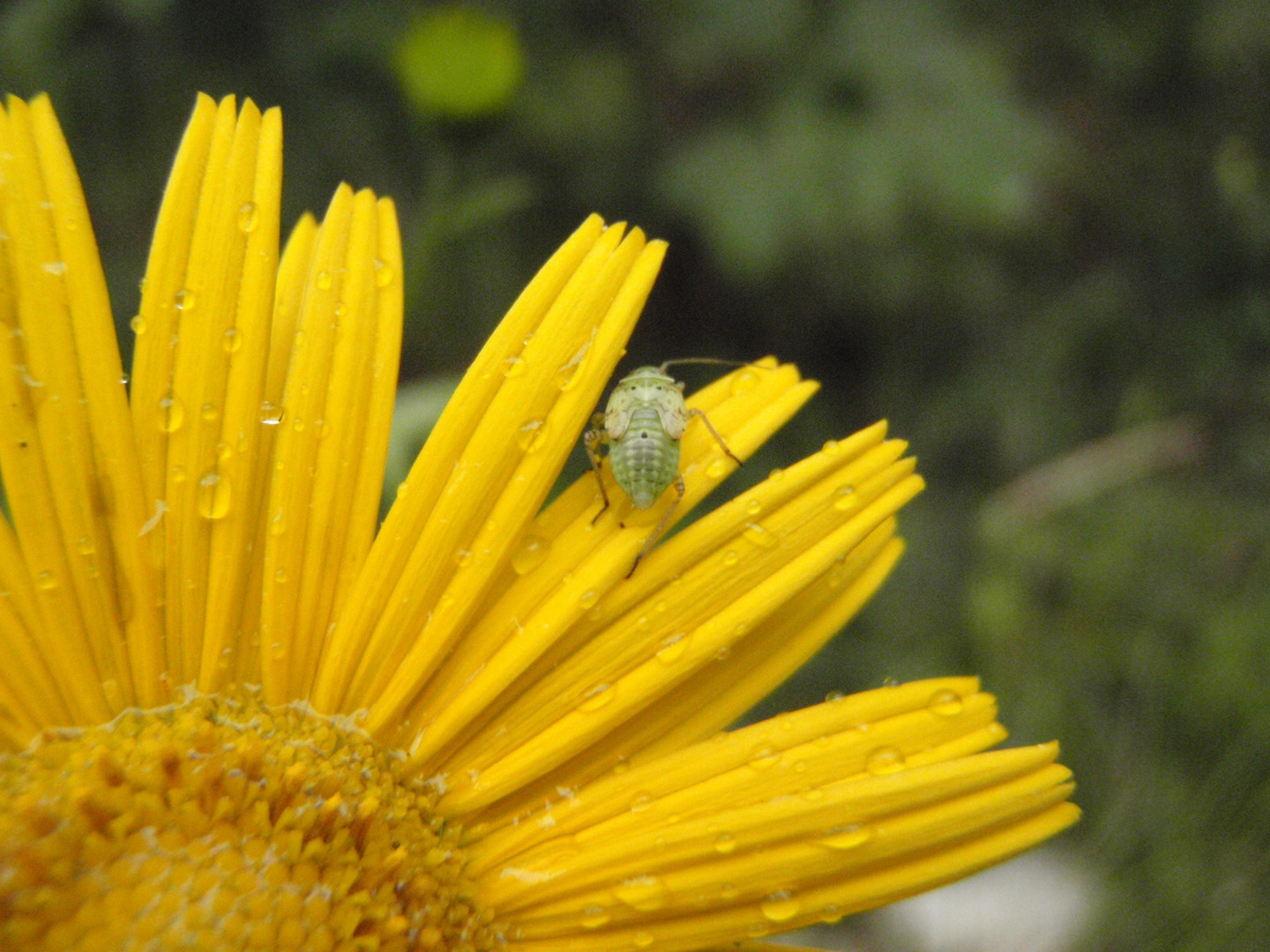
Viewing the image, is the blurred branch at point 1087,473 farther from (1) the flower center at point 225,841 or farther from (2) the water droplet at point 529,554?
(1) the flower center at point 225,841

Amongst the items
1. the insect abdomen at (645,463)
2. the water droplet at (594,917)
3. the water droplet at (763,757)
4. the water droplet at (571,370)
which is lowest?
the water droplet at (594,917)

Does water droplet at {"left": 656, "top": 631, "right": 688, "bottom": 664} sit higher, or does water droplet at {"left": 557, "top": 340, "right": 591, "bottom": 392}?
water droplet at {"left": 557, "top": 340, "right": 591, "bottom": 392}

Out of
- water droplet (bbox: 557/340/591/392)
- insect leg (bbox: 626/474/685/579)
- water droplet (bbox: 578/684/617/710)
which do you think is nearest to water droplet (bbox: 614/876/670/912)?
water droplet (bbox: 578/684/617/710)

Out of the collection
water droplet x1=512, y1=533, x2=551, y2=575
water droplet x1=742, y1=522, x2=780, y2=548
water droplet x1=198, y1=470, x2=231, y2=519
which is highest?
water droplet x1=198, y1=470, x2=231, y2=519

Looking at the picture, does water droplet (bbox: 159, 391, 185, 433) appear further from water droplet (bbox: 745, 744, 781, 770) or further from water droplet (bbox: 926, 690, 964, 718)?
water droplet (bbox: 926, 690, 964, 718)

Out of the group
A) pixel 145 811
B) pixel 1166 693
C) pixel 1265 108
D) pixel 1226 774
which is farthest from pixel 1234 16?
pixel 145 811

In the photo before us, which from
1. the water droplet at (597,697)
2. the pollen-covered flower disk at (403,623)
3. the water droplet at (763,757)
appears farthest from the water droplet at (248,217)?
the water droplet at (763,757)

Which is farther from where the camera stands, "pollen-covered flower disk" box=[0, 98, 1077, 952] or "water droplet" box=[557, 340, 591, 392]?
"water droplet" box=[557, 340, 591, 392]

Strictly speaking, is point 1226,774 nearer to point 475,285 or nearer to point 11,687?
point 475,285
